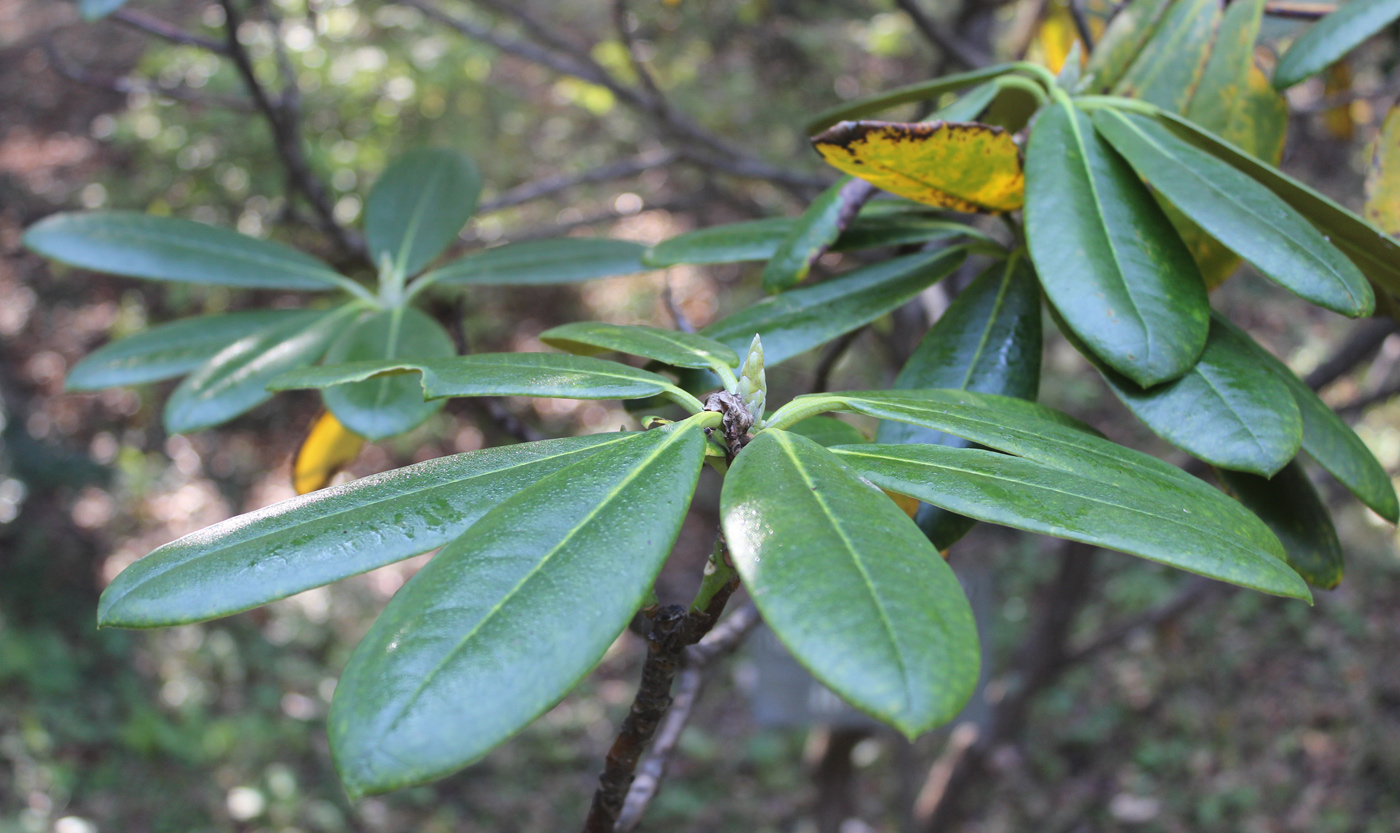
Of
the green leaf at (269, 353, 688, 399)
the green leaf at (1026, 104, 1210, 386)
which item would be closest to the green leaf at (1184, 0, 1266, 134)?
the green leaf at (1026, 104, 1210, 386)

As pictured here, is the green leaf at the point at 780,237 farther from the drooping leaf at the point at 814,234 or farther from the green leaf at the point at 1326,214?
the green leaf at the point at 1326,214

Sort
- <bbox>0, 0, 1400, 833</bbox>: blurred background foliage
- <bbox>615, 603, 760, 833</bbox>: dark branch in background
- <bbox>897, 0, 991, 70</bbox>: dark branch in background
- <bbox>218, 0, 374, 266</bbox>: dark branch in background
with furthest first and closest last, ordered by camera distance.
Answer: <bbox>0, 0, 1400, 833</bbox>: blurred background foliage
<bbox>897, 0, 991, 70</bbox>: dark branch in background
<bbox>218, 0, 374, 266</bbox>: dark branch in background
<bbox>615, 603, 760, 833</bbox>: dark branch in background

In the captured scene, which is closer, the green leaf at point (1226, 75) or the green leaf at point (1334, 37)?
the green leaf at point (1334, 37)

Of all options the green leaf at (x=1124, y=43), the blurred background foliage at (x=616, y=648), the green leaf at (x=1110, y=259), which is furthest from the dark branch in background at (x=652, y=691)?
the blurred background foliage at (x=616, y=648)

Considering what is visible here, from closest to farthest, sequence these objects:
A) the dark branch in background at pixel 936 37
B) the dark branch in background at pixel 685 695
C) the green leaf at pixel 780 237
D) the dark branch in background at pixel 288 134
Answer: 1. the green leaf at pixel 780 237
2. the dark branch in background at pixel 685 695
3. the dark branch in background at pixel 288 134
4. the dark branch in background at pixel 936 37

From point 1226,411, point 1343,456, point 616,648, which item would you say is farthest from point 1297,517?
point 616,648

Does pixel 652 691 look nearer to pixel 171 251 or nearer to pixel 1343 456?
pixel 1343 456

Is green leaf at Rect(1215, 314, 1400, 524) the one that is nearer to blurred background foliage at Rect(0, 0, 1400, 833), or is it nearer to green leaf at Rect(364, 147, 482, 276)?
green leaf at Rect(364, 147, 482, 276)

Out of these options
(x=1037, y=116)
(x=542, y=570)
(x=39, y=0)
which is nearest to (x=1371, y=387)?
(x=1037, y=116)
